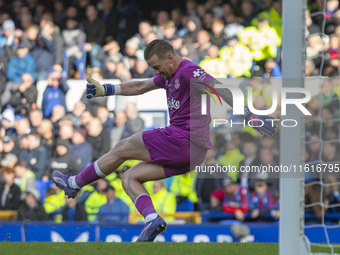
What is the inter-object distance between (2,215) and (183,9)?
18.5 feet

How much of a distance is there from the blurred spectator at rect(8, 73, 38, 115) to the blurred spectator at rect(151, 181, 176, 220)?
10.7ft

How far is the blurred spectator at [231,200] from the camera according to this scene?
31.7 ft

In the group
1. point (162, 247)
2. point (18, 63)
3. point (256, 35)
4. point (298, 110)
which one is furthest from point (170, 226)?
point (18, 63)

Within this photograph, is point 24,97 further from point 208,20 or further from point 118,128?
point 208,20

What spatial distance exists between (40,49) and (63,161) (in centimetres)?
268

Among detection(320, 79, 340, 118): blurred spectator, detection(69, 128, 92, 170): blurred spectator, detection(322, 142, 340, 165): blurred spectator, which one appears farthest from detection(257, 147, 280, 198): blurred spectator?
detection(69, 128, 92, 170): blurred spectator

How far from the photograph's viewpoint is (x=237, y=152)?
34.5 ft

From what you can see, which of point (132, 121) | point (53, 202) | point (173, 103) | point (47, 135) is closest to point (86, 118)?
point (47, 135)

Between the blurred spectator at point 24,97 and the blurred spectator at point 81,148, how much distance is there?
1.28 metres

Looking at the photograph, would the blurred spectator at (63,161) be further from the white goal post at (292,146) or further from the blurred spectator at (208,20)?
the white goal post at (292,146)

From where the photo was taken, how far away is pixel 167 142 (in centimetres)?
654

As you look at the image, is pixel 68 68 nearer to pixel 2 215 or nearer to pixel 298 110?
pixel 2 215

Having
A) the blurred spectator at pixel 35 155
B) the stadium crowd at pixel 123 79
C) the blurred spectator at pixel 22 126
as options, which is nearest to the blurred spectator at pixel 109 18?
the stadium crowd at pixel 123 79

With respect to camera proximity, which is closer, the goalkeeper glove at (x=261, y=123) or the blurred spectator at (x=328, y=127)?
the goalkeeper glove at (x=261, y=123)
